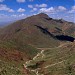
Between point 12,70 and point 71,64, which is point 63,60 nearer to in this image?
point 71,64

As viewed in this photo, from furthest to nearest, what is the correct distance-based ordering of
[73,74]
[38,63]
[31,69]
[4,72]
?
[38,63], [31,69], [73,74], [4,72]

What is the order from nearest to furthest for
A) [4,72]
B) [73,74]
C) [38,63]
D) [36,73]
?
[4,72] → [73,74] → [36,73] → [38,63]

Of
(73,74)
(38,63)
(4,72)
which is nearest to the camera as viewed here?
(4,72)

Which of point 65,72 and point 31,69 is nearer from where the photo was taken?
point 65,72

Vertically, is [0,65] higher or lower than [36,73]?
higher

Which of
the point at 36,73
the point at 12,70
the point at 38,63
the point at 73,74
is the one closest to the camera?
the point at 12,70

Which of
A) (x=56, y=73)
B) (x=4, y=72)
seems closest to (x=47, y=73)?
(x=56, y=73)

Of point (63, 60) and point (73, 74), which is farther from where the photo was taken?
point (63, 60)

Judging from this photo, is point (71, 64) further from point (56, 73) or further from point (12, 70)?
point (12, 70)

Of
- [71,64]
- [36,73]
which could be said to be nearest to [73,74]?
[71,64]
